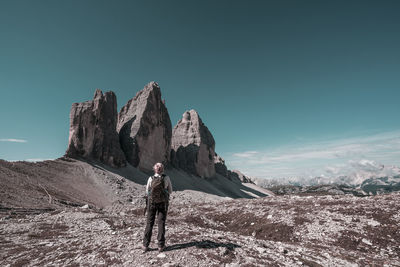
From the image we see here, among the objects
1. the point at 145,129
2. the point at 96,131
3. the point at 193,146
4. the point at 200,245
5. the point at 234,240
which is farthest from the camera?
the point at 193,146

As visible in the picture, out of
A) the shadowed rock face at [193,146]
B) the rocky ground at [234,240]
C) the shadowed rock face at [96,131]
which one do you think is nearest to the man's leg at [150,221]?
the rocky ground at [234,240]

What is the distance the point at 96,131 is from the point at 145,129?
973 inches

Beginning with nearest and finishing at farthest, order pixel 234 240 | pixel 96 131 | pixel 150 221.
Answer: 1. pixel 150 221
2. pixel 234 240
3. pixel 96 131

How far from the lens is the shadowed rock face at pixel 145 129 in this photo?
277 ft

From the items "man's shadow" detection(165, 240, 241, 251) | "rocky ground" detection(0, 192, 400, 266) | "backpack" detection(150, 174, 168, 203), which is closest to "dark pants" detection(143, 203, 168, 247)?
"backpack" detection(150, 174, 168, 203)

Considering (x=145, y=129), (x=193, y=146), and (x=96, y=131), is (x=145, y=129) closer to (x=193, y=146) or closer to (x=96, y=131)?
(x=96, y=131)

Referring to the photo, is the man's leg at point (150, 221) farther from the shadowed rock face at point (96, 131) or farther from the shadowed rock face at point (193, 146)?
the shadowed rock face at point (193, 146)

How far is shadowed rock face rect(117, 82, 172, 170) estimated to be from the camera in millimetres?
84500

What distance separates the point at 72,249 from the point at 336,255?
41.1 feet

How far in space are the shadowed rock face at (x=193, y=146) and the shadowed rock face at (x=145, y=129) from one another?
782 inches

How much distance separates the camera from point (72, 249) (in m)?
8.42

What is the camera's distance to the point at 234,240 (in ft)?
32.5

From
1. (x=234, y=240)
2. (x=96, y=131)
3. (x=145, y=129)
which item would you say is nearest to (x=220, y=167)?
(x=145, y=129)

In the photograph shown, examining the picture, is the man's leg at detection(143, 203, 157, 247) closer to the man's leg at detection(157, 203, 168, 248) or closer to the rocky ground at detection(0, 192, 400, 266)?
the man's leg at detection(157, 203, 168, 248)
